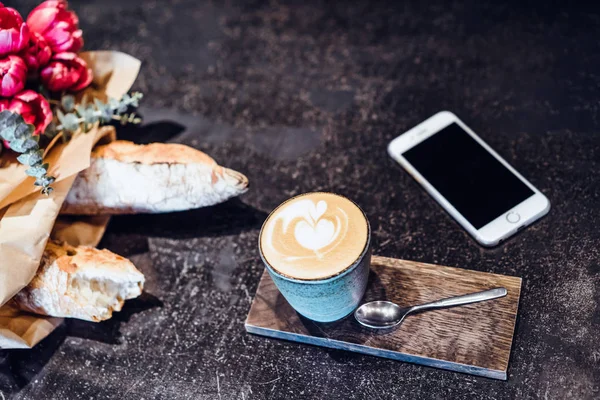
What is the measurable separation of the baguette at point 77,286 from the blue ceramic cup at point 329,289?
214 millimetres

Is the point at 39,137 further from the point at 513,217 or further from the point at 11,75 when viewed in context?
the point at 513,217

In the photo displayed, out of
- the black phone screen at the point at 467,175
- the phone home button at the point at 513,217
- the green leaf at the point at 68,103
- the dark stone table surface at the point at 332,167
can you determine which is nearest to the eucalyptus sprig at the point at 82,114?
the green leaf at the point at 68,103

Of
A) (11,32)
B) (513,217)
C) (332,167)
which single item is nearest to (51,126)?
(11,32)

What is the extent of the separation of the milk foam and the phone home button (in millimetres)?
225

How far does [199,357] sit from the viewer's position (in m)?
0.73

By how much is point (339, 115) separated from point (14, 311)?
0.55 meters

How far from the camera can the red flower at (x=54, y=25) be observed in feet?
2.65

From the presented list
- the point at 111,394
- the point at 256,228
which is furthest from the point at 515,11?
the point at 111,394

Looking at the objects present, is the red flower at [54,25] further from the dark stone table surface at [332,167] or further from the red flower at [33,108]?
the dark stone table surface at [332,167]

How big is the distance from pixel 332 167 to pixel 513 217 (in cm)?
27

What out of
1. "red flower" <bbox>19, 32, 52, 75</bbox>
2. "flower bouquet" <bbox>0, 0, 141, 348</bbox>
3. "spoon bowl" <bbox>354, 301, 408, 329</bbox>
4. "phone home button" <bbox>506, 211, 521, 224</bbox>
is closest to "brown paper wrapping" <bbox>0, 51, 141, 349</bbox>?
"flower bouquet" <bbox>0, 0, 141, 348</bbox>

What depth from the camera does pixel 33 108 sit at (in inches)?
30.4

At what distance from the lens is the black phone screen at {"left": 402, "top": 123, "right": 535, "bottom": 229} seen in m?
0.77

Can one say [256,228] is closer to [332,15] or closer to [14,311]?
[14,311]
